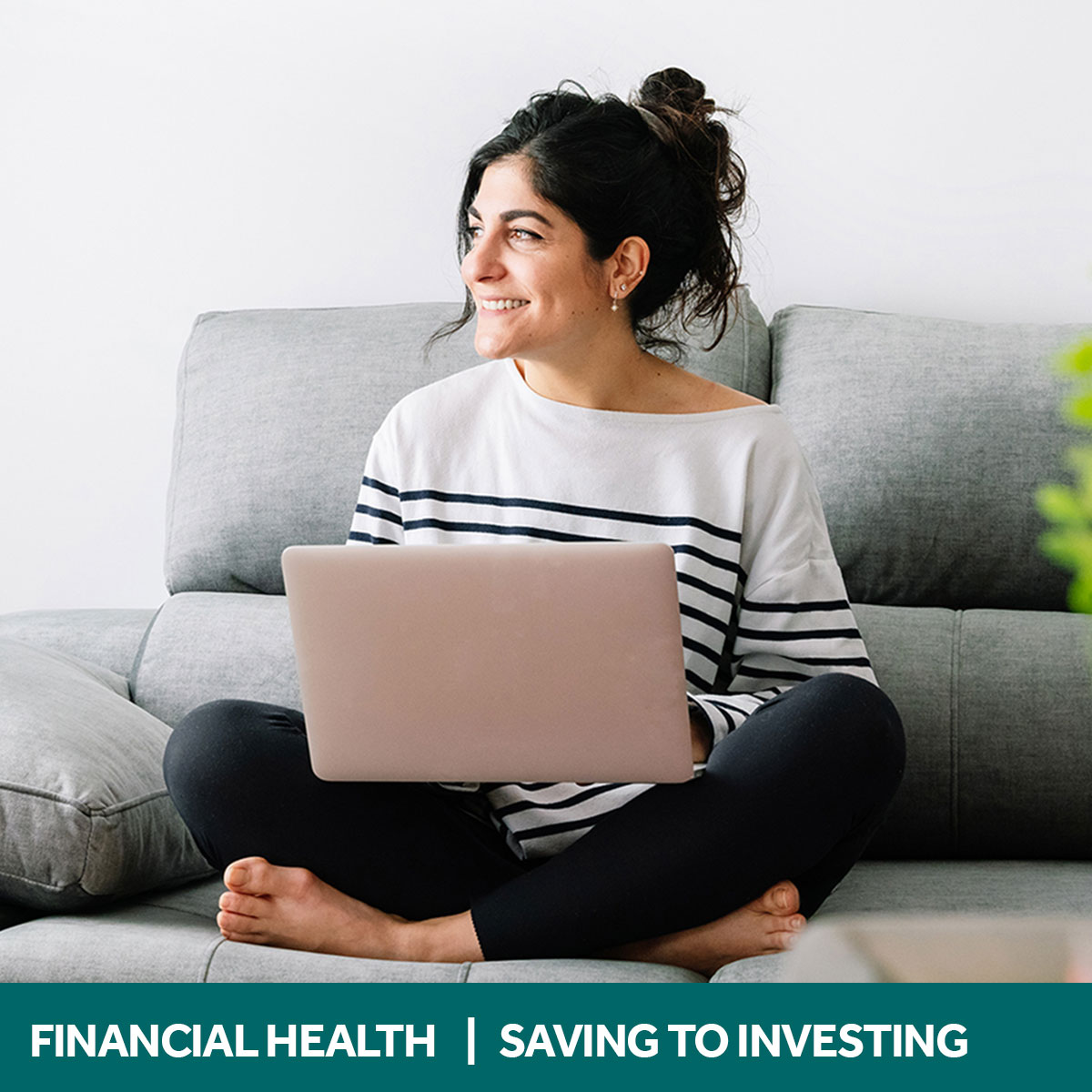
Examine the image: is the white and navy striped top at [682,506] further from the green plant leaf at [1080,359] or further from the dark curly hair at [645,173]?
the green plant leaf at [1080,359]

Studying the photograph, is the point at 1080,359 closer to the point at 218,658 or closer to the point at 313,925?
the point at 313,925

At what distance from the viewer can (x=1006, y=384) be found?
5.71 feet

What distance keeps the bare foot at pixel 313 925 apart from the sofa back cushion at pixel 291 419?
59 centimetres

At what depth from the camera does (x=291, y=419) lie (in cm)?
185

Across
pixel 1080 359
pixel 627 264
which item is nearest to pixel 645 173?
pixel 627 264

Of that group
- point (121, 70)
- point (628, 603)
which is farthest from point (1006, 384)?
point (121, 70)

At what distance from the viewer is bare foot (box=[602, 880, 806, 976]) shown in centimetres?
122

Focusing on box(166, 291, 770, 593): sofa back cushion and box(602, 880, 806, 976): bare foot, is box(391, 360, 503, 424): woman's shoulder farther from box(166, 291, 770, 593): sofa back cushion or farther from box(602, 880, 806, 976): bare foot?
box(602, 880, 806, 976): bare foot

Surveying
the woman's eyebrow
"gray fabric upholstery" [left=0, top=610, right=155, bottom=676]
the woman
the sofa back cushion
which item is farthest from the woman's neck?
"gray fabric upholstery" [left=0, top=610, right=155, bottom=676]

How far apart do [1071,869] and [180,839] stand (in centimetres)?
92

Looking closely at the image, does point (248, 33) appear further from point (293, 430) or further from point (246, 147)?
point (293, 430)

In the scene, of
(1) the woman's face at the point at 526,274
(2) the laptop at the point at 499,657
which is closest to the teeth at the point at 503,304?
(1) the woman's face at the point at 526,274

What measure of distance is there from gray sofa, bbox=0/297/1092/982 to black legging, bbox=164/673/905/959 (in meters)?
0.10
